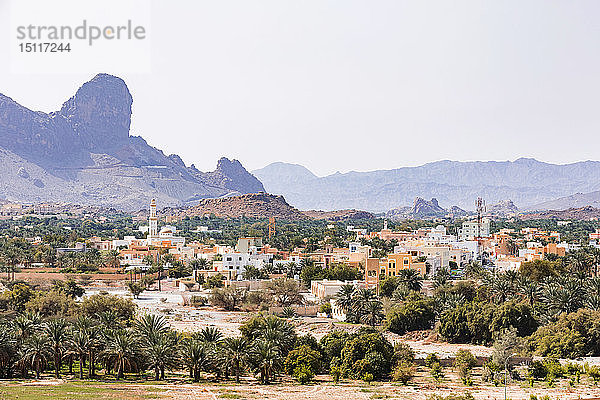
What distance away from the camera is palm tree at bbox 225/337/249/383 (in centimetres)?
3275

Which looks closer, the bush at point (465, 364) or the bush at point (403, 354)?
the bush at point (465, 364)

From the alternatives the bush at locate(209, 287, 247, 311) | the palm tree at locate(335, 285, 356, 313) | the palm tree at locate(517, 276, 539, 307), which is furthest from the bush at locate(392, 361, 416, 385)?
the bush at locate(209, 287, 247, 311)

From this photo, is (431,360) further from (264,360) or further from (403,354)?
(264,360)

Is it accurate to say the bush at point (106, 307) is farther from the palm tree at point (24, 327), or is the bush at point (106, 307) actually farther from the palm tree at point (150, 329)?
the palm tree at point (24, 327)

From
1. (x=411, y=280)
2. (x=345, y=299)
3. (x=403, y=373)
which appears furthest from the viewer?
(x=411, y=280)

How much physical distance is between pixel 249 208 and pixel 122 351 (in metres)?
151

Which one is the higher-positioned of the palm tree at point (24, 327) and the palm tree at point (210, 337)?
the palm tree at point (24, 327)

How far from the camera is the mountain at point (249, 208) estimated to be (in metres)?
181

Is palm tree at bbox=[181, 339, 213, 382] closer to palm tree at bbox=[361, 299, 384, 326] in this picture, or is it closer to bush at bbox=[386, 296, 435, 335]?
palm tree at bbox=[361, 299, 384, 326]

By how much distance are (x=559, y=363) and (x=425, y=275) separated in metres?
31.4

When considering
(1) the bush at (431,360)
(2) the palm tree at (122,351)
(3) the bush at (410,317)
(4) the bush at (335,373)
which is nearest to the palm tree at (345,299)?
(3) the bush at (410,317)

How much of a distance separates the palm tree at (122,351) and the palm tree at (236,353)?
13.1 ft

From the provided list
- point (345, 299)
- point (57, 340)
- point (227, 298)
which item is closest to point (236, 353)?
point (57, 340)

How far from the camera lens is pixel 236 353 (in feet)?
107
